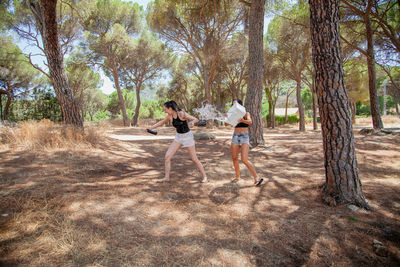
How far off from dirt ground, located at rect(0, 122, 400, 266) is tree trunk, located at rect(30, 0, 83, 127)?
7.24 feet

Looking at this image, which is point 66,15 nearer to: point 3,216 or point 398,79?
point 3,216

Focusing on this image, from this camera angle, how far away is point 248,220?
2.81 meters

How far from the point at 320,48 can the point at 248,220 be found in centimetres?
274

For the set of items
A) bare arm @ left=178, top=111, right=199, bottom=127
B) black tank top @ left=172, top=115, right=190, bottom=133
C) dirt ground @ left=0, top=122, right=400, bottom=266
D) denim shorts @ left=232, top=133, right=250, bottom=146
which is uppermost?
bare arm @ left=178, top=111, right=199, bottom=127

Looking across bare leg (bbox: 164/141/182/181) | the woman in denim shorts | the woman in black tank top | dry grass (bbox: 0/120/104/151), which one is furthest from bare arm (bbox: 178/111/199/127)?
dry grass (bbox: 0/120/104/151)

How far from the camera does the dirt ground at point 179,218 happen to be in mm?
2051

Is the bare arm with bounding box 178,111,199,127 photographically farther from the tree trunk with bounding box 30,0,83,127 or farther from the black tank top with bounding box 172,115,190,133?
the tree trunk with bounding box 30,0,83,127

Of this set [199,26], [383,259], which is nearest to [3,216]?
[383,259]

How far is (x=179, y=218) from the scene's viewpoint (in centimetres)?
278

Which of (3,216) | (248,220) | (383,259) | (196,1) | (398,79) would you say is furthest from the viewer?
(398,79)

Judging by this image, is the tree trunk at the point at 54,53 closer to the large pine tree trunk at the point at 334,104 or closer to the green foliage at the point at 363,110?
the large pine tree trunk at the point at 334,104

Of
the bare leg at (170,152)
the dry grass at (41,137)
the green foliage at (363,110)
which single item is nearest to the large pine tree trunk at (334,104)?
the bare leg at (170,152)

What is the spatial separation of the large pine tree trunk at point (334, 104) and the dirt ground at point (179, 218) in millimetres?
333

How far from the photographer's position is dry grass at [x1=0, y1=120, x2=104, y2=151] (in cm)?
528
